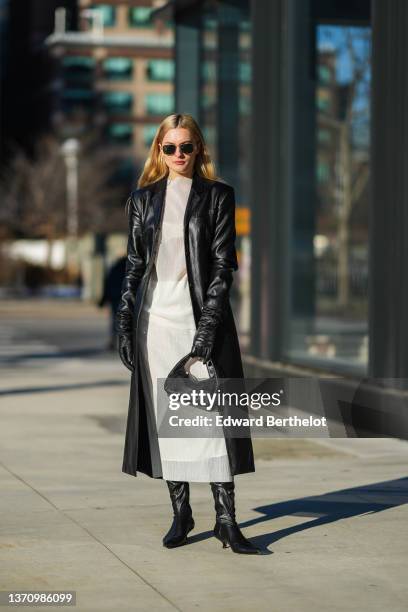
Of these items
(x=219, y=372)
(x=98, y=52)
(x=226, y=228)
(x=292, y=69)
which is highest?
(x=98, y=52)

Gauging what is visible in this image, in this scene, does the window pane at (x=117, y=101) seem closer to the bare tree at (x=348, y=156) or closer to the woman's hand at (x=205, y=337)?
the bare tree at (x=348, y=156)

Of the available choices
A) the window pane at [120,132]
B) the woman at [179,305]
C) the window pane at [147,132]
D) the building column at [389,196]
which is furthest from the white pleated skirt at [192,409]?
the window pane at [147,132]

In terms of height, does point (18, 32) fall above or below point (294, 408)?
above

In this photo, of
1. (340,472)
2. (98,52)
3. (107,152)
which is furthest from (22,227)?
(340,472)

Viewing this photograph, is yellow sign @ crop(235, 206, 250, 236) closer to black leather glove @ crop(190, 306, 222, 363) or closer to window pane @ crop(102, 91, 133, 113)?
black leather glove @ crop(190, 306, 222, 363)

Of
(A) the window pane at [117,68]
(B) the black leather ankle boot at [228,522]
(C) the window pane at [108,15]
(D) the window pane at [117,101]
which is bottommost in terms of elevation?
(B) the black leather ankle boot at [228,522]

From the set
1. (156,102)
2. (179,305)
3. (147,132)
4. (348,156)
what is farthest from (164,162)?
(156,102)

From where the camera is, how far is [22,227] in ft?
251

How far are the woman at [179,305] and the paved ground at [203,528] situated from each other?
36 centimetres

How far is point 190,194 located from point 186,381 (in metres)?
0.90

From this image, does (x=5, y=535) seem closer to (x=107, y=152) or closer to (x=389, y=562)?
(x=389, y=562)

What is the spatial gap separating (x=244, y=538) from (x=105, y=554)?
68 centimetres

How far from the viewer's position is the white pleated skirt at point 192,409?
638 cm

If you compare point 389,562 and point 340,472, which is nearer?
point 389,562
